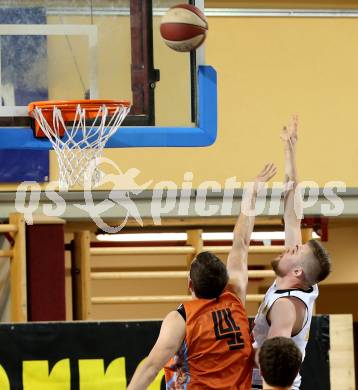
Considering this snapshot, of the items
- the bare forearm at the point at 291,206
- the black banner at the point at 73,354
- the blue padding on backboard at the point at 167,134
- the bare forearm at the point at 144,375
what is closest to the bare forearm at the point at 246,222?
the bare forearm at the point at 291,206

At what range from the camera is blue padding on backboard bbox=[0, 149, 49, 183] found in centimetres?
879

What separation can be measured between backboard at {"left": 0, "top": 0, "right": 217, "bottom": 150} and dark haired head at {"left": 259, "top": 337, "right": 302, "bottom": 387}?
2.44 metres

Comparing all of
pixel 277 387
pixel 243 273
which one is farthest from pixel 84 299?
pixel 277 387

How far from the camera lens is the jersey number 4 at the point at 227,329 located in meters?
4.68

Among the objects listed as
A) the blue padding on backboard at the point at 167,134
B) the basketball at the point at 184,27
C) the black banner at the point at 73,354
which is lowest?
the black banner at the point at 73,354

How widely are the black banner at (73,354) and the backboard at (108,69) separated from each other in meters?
1.58

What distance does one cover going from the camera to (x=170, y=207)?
896 centimetres

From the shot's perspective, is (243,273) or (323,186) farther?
(323,186)

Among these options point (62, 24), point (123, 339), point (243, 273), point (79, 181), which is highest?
point (62, 24)

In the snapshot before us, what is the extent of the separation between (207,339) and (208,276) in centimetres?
28

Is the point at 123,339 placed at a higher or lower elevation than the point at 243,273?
lower

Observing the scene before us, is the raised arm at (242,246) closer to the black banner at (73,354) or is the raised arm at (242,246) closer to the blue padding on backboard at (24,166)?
the black banner at (73,354)

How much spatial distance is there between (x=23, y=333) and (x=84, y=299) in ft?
3.98

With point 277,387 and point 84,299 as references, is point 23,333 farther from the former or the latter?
point 277,387
